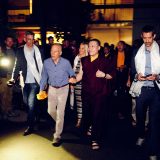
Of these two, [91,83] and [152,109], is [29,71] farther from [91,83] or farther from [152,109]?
[152,109]

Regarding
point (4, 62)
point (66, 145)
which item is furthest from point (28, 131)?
point (4, 62)

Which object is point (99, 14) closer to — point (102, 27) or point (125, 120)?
point (102, 27)

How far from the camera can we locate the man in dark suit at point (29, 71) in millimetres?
7242

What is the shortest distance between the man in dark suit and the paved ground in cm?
44

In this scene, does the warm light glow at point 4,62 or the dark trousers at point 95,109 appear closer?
the dark trousers at point 95,109

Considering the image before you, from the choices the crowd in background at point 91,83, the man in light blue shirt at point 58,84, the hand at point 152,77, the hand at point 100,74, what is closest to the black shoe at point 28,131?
the man in light blue shirt at point 58,84

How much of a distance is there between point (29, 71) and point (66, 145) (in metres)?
1.81

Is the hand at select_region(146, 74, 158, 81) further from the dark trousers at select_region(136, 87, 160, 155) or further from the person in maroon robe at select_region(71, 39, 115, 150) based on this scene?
the person in maroon robe at select_region(71, 39, 115, 150)

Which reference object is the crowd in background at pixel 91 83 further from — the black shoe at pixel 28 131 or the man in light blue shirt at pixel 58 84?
the black shoe at pixel 28 131

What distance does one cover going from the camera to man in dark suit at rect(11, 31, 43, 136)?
724 cm

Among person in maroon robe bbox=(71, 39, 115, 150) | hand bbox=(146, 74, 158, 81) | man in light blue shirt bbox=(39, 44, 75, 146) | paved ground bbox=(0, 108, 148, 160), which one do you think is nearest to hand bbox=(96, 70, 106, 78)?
person in maroon robe bbox=(71, 39, 115, 150)

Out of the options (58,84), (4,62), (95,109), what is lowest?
(95,109)

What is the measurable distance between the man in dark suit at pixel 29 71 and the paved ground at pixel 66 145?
435mm

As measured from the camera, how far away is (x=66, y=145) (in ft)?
21.4
